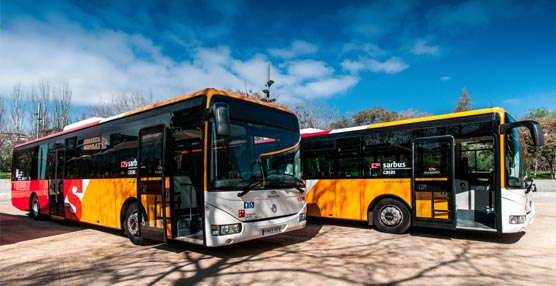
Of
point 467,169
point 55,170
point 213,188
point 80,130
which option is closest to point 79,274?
point 213,188

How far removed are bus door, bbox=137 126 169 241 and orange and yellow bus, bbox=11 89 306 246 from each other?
0.06ft

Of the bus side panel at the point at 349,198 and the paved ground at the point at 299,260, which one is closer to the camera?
the paved ground at the point at 299,260

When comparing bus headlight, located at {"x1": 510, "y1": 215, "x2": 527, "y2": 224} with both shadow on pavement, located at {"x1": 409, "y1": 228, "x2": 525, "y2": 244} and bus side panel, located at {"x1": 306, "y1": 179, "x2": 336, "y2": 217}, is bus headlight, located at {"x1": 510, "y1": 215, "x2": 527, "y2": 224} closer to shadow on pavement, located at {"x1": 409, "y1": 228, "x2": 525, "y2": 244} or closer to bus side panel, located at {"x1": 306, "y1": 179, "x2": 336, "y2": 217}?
shadow on pavement, located at {"x1": 409, "y1": 228, "x2": 525, "y2": 244}

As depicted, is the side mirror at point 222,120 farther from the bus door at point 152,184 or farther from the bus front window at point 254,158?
the bus door at point 152,184

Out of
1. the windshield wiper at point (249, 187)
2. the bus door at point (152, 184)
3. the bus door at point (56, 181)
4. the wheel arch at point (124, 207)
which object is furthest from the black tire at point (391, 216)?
the bus door at point (56, 181)

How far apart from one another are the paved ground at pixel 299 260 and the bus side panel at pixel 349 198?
62 cm

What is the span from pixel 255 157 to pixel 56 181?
25.8 feet

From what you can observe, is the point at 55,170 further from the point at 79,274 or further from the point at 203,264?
the point at 203,264

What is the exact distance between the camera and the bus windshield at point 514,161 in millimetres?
7398

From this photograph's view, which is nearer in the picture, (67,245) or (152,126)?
(152,126)

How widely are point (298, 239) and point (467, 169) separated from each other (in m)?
4.60

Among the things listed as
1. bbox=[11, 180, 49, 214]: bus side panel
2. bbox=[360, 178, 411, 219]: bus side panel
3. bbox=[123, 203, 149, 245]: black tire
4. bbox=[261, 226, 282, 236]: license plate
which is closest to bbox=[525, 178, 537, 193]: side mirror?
bbox=[360, 178, 411, 219]: bus side panel

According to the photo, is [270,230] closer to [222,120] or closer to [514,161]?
[222,120]

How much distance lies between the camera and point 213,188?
5871mm
